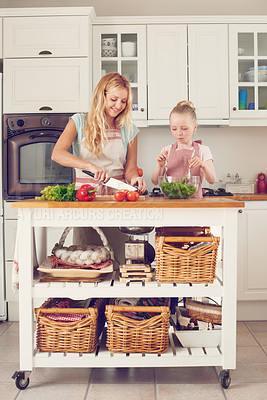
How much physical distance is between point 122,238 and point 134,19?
2047 millimetres

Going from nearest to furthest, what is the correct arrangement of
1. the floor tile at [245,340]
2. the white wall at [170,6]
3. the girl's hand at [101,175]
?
the girl's hand at [101,175] < the floor tile at [245,340] < the white wall at [170,6]

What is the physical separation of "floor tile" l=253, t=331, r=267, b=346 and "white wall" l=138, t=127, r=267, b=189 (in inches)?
58.9

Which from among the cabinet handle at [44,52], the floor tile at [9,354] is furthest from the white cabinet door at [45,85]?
the floor tile at [9,354]

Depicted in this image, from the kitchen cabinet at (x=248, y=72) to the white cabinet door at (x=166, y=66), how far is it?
41 cm

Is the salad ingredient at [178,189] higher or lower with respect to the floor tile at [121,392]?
higher

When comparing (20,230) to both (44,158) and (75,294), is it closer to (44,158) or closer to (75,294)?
(75,294)

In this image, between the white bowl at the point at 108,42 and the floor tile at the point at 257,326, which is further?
the white bowl at the point at 108,42

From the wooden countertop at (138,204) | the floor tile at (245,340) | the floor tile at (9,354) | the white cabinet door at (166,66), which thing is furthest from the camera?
Result: the white cabinet door at (166,66)

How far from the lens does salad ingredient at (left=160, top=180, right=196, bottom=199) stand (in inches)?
84.4

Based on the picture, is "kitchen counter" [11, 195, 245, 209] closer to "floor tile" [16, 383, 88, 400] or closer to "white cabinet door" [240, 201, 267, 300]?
"floor tile" [16, 383, 88, 400]

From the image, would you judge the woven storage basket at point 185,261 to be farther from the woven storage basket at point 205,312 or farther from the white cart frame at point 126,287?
the woven storage basket at point 205,312

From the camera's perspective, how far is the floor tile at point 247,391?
2.05 m

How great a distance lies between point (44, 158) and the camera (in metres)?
3.41

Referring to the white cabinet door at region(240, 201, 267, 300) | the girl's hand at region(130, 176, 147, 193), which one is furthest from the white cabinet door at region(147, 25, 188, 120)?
the girl's hand at region(130, 176, 147, 193)
